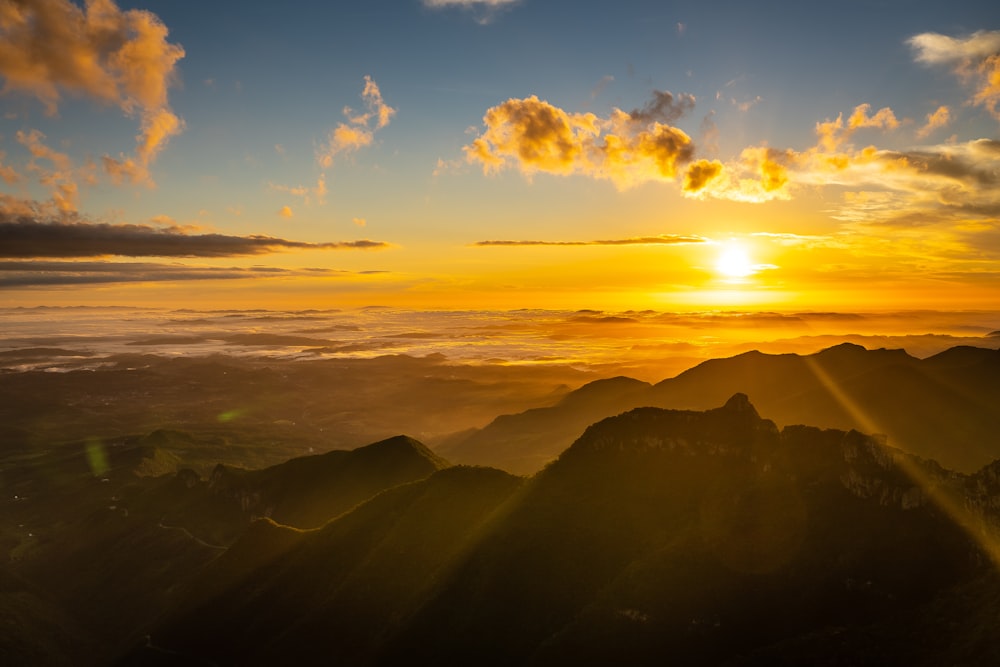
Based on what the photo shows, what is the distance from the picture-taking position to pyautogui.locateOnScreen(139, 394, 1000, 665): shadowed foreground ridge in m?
104

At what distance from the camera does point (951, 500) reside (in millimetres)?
117312

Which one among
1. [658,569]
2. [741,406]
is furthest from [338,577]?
[741,406]

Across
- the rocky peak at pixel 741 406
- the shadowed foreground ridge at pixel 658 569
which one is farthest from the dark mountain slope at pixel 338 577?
the rocky peak at pixel 741 406

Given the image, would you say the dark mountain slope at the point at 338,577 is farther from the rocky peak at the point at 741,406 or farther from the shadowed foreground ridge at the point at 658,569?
the rocky peak at the point at 741,406

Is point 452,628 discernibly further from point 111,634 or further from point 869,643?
point 111,634

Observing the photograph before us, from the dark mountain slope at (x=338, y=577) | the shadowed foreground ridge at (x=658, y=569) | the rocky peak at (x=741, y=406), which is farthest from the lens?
the dark mountain slope at (x=338, y=577)

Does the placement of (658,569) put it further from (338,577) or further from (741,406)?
(338,577)

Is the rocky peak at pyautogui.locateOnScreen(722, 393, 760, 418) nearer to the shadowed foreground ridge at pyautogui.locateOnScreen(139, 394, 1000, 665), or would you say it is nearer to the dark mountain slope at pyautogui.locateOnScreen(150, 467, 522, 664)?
the shadowed foreground ridge at pyautogui.locateOnScreen(139, 394, 1000, 665)

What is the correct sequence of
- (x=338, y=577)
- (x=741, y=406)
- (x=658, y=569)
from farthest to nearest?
1. (x=338, y=577)
2. (x=741, y=406)
3. (x=658, y=569)

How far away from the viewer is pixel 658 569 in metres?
120

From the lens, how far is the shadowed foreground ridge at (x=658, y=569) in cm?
10362

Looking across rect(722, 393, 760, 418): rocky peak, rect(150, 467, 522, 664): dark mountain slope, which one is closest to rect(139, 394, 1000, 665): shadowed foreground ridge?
rect(722, 393, 760, 418): rocky peak

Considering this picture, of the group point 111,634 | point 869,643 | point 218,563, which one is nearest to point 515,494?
point 869,643

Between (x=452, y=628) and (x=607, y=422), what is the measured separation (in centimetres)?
5944
